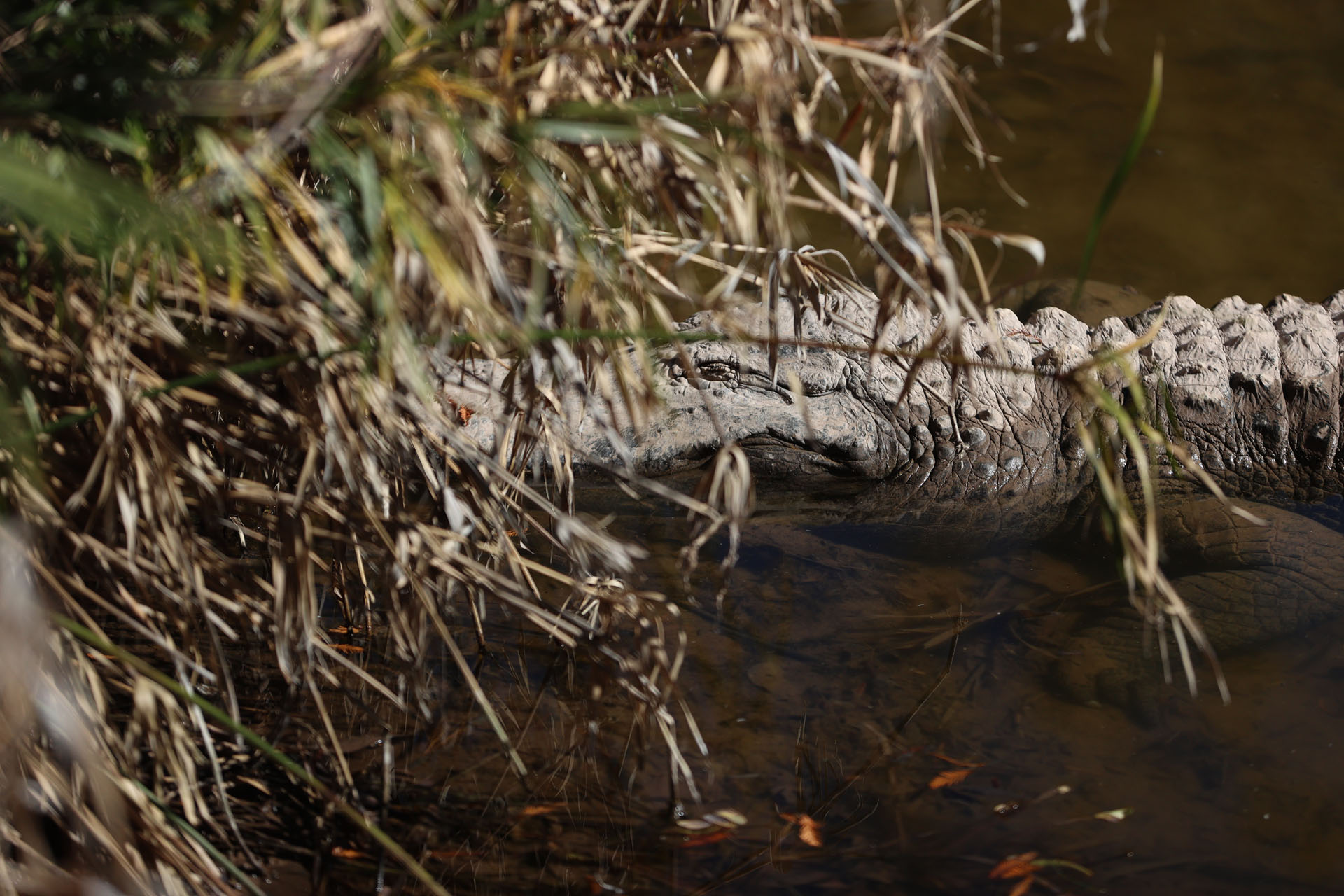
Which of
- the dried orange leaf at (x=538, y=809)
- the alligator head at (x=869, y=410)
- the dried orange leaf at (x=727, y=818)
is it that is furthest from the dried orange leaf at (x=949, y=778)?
the alligator head at (x=869, y=410)

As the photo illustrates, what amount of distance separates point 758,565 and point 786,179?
1743 mm

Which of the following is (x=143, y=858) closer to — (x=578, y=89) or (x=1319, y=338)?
(x=578, y=89)

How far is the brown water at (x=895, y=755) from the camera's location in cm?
194

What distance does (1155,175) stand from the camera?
5828mm

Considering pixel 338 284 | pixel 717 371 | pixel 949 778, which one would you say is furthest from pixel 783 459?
pixel 338 284

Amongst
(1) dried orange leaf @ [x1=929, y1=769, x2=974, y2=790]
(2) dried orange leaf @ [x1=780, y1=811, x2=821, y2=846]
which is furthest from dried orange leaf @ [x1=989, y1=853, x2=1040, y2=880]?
(2) dried orange leaf @ [x1=780, y1=811, x2=821, y2=846]

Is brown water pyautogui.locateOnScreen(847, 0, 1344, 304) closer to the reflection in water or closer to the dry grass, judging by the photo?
the reflection in water

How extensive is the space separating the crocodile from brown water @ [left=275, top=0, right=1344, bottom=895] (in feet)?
0.98

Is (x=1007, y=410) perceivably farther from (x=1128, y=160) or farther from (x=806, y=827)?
(x=1128, y=160)

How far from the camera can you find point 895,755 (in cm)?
224

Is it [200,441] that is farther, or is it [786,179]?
[200,441]

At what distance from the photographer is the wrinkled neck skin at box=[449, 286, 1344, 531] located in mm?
3412

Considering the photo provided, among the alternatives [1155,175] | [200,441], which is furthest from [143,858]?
[1155,175]

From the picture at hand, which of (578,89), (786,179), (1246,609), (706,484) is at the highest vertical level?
(578,89)
